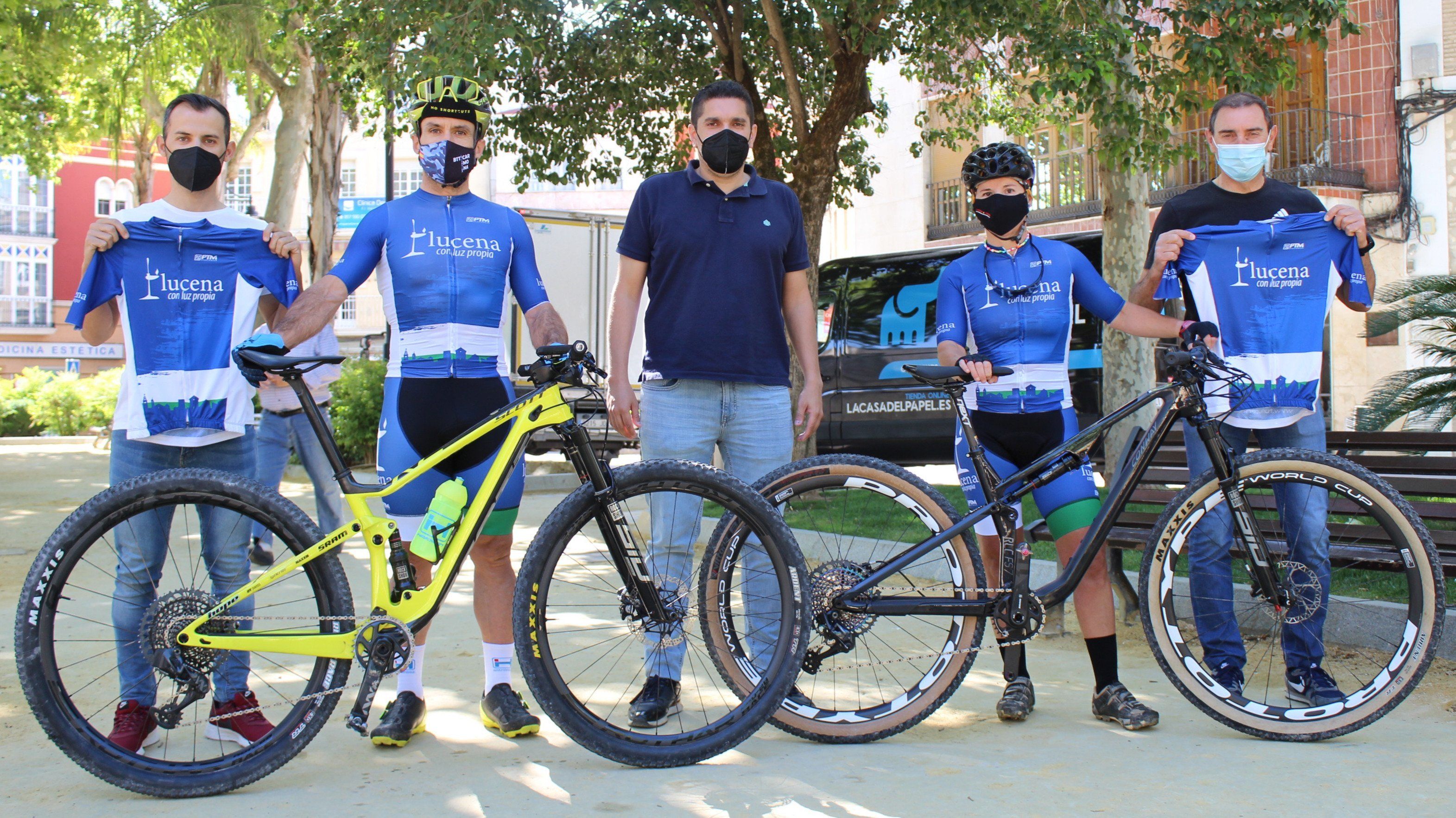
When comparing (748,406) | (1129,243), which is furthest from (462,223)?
(1129,243)

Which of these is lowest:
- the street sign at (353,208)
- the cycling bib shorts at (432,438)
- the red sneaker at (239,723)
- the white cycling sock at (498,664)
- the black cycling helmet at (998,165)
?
the red sneaker at (239,723)

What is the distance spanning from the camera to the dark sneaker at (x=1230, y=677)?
3.92 meters

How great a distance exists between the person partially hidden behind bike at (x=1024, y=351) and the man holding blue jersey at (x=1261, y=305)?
0.63 feet

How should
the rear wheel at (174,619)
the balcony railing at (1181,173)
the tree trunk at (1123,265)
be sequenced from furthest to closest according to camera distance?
the balcony railing at (1181,173)
the tree trunk at (1123,265)
the rear wheel at (174,619)

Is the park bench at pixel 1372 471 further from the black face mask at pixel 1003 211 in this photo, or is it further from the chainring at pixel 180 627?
the chainring at pixel 180 627

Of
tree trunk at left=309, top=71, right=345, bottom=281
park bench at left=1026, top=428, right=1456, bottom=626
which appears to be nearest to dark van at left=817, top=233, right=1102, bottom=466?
park bench at left=1026, top=428, right=1456, bottom=626

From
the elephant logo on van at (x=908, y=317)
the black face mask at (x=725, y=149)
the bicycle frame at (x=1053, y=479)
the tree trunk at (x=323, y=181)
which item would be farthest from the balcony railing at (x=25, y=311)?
the bicycle frame at (x=1053, y=479)

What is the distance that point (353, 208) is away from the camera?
47.9m

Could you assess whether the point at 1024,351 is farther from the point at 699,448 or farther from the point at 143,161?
the point at 143,161

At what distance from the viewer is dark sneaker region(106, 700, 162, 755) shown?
3.54m

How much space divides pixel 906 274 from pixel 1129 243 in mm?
2917

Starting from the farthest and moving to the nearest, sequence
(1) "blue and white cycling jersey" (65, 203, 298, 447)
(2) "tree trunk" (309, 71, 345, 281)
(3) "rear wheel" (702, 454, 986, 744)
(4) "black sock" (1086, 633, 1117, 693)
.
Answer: (2) "tree trunk" (309, 71, 345, 281) < (4) "black sock" (1086, 633, 1117, 693) < (3) "rear wheel" (702, 454, 986, 744) < (1) "blue and white cycling jersey" (65, 203, 298, 447)

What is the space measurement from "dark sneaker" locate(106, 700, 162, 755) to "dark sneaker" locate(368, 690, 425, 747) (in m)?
0.64

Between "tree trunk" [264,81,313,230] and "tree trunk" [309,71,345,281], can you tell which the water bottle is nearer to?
"tree trunk" [309,71,345,281]
